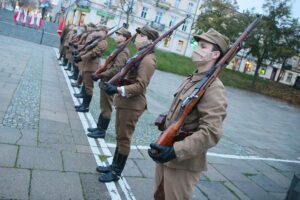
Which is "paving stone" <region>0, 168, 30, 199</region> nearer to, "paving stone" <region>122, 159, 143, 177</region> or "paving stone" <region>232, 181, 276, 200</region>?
"paving stone" <region>122, 159, 143, 177</region>

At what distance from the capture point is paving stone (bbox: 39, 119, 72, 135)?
6676 millimetres

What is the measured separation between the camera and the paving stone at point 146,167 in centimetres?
574

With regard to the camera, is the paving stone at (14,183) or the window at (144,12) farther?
the window at (144,12)

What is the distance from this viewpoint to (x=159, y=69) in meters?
29.0

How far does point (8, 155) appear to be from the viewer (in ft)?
16.8

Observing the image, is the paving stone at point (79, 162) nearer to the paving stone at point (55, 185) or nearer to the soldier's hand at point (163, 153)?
the paving stone at point (55, 185)

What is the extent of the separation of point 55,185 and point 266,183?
421 cm

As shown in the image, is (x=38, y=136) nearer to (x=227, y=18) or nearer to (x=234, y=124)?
(x=234, y=124)

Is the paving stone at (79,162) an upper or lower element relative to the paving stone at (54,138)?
upper

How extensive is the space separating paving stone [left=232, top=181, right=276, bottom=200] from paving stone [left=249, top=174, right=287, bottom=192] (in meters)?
0.20

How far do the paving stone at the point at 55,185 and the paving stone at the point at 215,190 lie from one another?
2058 mm

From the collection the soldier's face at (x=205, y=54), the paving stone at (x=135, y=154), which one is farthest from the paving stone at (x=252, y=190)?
the soldier's face at (x=205, y=54)

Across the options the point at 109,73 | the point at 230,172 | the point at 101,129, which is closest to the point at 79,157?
the point at 101,129

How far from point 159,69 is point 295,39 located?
15.6 m
